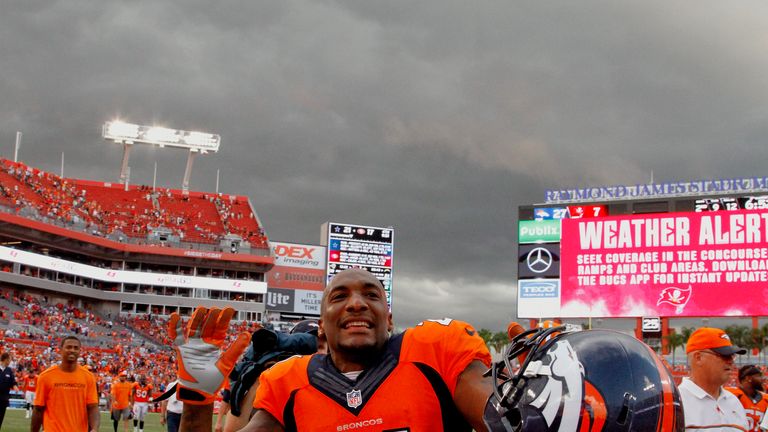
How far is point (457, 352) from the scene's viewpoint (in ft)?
10.5

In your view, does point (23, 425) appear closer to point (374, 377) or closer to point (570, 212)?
point (374, 377)

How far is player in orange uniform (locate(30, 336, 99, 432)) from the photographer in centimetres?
857

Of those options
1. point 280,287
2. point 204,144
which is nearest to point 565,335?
point 280,287

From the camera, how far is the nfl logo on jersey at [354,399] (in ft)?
10.7

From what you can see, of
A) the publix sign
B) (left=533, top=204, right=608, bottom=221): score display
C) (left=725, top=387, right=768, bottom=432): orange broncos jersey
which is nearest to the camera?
(left=725, top=387, right=768, bottom=432): orange broncos jersey

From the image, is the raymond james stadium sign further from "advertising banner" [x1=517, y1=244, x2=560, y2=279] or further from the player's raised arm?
the player's raised arm

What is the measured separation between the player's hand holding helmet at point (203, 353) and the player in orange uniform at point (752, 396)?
4427 millimetres

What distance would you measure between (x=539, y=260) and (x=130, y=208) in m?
34.5

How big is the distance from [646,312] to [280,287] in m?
31.3

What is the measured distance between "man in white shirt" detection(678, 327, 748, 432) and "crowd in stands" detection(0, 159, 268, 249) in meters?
52.3

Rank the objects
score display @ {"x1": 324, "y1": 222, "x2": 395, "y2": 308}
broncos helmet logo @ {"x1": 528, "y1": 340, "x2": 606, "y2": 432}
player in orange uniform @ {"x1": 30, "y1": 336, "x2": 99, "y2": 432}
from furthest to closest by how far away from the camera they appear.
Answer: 1. score display @ {"x1": 324, "y1": 222, "x2": 395, "y2": 308}
2. player in orange uniform @ {"x1": 30, "y1": 336, "x2": 99, "y2": 432}
3. broncos helmet logo @ {"x1": 528, "y1": 340, "x2": 606, "y2": 432}

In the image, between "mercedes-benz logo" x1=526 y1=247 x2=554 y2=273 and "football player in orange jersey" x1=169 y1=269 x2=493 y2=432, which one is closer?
"football player in orange jersey" x1=169 y1=269 x2=493 y2=432

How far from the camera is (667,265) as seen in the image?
36.9m

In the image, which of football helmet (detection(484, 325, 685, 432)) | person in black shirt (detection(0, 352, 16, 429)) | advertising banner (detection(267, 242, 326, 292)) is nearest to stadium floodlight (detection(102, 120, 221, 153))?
advertising banner (detection(267, 242, 326, 292))
